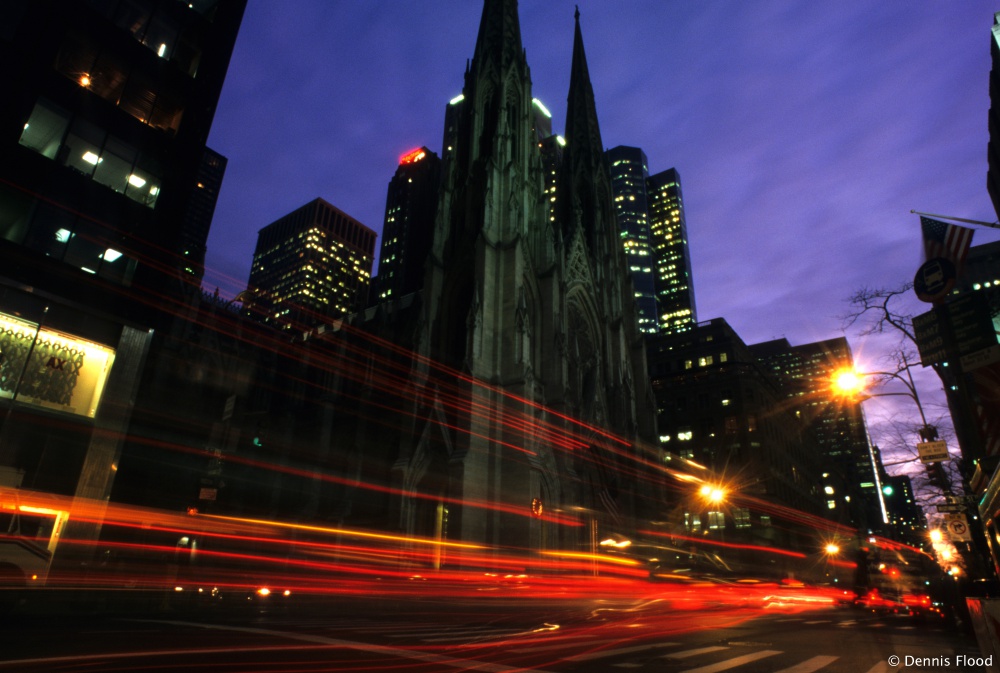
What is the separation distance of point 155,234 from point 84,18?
9.77 meters

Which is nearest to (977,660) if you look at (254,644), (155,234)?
(254,644)

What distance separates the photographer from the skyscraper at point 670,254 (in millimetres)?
165500

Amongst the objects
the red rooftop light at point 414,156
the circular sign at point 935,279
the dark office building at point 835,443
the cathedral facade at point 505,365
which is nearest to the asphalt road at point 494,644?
the circular sign at point 935,279

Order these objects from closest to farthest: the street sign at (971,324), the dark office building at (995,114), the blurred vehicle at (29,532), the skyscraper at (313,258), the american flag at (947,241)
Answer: the street sign at (971,324) → the blurred vehicle at (29,532) → the american flag at (947,241) → the dark office building at (995,114) → the skyscraper at (313,258)

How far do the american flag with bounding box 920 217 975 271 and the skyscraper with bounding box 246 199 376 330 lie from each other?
515 ft

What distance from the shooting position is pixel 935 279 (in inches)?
550

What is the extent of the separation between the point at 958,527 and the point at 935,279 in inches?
320

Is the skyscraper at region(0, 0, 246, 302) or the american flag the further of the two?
the skyscraper at region(0, 0, 246, 302)

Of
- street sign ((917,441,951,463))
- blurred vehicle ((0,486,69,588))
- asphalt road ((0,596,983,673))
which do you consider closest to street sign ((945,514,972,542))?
street sign ((917,441,951,463))

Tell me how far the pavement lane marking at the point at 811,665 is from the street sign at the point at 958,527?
11.6 m

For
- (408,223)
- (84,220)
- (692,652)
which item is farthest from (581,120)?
(692,652)

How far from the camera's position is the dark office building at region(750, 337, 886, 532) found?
110938 mm

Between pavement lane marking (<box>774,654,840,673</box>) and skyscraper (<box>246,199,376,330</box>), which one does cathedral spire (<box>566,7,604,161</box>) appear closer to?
pavement lane marking (<box>774,654,840,673</box>)

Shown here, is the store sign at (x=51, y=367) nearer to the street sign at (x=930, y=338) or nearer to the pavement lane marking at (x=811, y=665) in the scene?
the pavement lane marking at (x=811, y=665)
